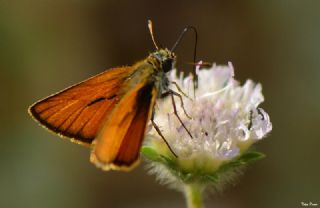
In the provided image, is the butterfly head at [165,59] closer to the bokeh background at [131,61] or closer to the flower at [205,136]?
the flower at [205,136]

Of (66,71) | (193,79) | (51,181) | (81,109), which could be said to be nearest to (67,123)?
(81,109)

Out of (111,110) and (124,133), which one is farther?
(111,110)

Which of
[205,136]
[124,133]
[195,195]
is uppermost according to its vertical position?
[124,133]

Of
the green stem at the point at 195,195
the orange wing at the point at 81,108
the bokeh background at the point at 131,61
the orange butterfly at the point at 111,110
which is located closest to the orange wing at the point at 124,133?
the orange butterfly at the point at 111,110

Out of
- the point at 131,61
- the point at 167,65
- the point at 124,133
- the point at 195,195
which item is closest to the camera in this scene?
the point at 124,133

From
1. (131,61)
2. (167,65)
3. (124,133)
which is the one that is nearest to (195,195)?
(124,133)

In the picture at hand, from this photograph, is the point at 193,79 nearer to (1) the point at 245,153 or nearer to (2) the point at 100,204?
(1) the point at 245,153

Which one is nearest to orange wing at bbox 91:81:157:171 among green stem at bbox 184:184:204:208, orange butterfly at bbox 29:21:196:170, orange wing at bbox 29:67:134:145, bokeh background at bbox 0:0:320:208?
orange butterfly at bbox 29:21:196:170

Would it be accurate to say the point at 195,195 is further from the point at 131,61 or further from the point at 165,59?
the point at 131,61
